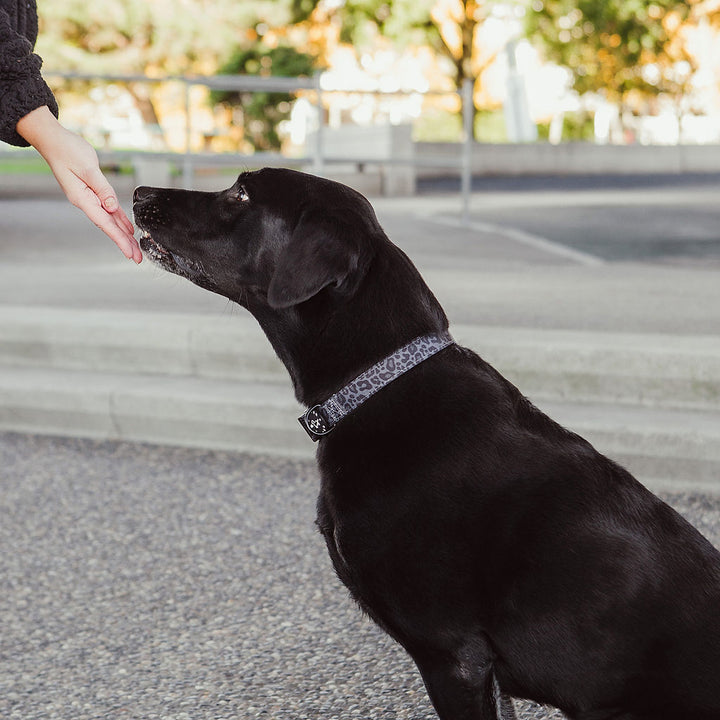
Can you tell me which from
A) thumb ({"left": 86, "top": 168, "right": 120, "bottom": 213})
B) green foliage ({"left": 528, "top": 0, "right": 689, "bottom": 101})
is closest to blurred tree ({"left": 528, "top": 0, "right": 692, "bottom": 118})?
green foliage ({"left": 528, "top": 0, "right": 689, "bottom": 101})

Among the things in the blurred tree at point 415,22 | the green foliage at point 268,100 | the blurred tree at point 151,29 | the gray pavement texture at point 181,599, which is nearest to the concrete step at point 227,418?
Result: the gray pavement texture at point 181,599

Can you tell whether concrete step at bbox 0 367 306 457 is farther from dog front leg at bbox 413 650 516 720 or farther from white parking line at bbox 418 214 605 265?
white parking line at bbox 418 214 605 265

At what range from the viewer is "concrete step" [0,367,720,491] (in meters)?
4.94

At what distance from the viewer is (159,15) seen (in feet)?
95.8

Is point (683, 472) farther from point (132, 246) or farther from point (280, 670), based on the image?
point (132, 246)

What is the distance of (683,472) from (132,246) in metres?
2.85

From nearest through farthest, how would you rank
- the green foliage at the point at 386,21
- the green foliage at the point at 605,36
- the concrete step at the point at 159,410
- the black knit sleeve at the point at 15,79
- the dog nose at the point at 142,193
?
the black knit sleeve at the point at 15,79 → the dog nose at the point at 142,193 → the concrete step at the point at 159,410 → the green foliage at the point at 386,21 → the green foliage at the point at 605,36

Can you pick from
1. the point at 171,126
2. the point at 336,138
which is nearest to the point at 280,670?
the point at 336,138

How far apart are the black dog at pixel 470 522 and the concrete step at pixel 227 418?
8.08 ft

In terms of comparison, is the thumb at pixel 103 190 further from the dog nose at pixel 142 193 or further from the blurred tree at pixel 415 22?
the blurred tree at pixel 415 22

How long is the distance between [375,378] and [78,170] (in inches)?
39.0

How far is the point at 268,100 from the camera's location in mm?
23594

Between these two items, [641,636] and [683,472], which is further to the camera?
[683,472]

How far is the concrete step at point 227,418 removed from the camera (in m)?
4.94
